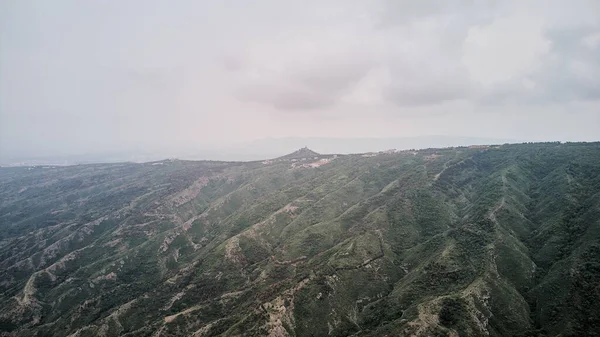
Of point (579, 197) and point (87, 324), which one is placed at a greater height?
point (579, 197)

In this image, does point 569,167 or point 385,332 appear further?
point 569,167

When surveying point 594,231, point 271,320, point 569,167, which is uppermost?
point 569,167

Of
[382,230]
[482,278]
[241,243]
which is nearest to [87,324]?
[241,243]

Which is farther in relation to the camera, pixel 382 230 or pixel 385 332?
pixel 382 230

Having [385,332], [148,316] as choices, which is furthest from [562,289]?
[148,316]

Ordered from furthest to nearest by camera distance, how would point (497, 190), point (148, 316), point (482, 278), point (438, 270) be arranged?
point (497, 190), point (148, 316), point (438, 270), point (482, 278)

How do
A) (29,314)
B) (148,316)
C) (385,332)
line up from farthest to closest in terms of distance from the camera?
(29,314) → (148,316) → (385,332)

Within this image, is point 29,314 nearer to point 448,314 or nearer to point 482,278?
point 448,314

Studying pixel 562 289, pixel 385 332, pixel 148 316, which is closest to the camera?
pixel 385 332

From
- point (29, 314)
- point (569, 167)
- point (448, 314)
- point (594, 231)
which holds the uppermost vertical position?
point (569, 167)

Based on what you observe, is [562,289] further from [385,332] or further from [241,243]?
[241,243]
